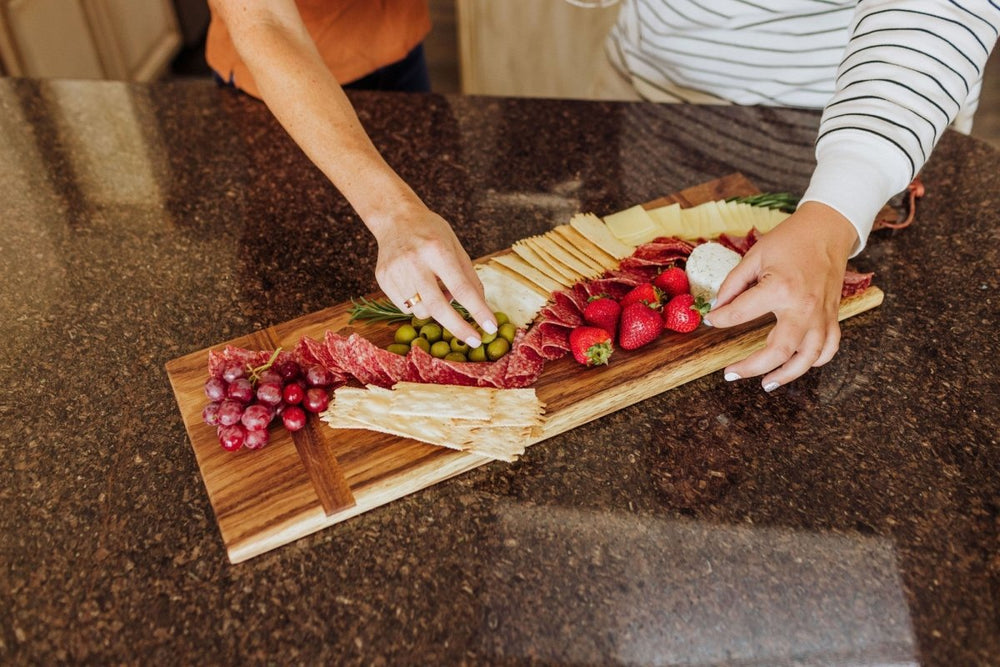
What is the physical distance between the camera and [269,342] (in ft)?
4.00

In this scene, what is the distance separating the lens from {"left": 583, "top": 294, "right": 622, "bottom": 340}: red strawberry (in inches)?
→ 46.8

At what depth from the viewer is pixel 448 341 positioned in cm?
120

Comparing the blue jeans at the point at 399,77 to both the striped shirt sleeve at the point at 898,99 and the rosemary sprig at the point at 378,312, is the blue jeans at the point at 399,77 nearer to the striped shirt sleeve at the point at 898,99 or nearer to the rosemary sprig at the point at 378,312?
the rosemary sprig at the point at 378,312

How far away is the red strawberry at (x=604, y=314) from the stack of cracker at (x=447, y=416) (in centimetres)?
18

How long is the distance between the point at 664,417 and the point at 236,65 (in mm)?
1246

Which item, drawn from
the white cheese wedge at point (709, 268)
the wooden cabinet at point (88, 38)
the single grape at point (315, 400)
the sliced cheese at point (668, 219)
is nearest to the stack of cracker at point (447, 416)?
the single grape at point (315, 400)

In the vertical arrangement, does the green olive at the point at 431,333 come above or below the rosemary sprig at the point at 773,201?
below

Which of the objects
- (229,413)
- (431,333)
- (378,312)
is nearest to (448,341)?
(431,333)

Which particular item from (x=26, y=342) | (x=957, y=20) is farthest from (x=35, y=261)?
(x=957, y=20)

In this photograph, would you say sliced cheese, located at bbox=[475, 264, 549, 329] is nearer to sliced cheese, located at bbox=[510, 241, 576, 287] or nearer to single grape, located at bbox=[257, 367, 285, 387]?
sliced cheese, located at bbox=[510, 241, 576, 287]

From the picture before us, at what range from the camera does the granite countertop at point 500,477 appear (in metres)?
0.90

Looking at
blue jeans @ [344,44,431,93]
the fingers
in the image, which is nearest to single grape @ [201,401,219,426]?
the fingers

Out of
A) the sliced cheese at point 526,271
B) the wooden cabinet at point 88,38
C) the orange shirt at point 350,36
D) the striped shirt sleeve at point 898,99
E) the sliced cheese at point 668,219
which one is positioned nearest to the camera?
the striped shirt sleeve at point 898,99

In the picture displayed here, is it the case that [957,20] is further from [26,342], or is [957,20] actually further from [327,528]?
[26,342]
